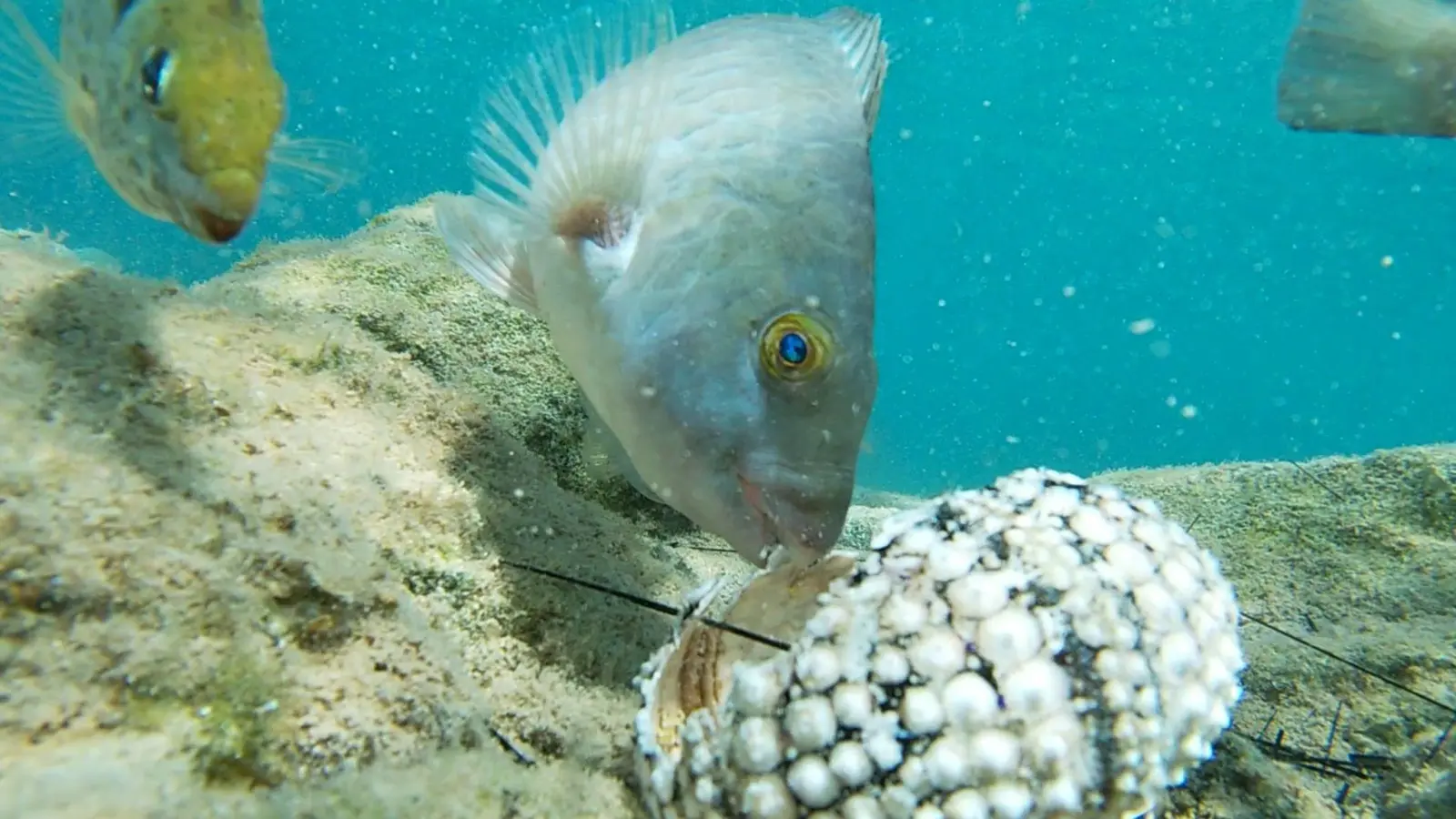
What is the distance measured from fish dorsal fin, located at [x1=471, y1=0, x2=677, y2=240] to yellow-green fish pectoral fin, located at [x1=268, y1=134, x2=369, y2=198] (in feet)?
1.75

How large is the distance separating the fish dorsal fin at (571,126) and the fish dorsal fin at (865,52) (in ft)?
2.57

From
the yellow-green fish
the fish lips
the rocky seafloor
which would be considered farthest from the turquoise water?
the yellow-green fish

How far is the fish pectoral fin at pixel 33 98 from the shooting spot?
2334 millimetres

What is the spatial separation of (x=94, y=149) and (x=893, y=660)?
8.09ft

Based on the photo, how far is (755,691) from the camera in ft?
5.55

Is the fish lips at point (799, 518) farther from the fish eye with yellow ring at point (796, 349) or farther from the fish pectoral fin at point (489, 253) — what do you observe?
the fish pectoral fin at point (489, 253)

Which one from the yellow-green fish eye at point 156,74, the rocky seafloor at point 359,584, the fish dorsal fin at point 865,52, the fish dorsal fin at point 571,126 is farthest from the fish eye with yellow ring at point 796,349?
the yellow-green fish eye at point 156,74

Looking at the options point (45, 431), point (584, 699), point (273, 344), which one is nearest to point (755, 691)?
point (584, 699)

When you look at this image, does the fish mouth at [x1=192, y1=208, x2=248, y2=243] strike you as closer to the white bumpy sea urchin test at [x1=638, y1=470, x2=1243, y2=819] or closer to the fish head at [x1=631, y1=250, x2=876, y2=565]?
the fish head at [x1=631, y1=250, x2=876, y2=565]

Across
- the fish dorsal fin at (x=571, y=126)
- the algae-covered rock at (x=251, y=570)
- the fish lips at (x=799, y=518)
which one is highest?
the fish dorsal fin at (x=571, y=126)

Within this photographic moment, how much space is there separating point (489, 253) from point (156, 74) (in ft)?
4.89

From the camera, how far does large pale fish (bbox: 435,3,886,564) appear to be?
2449 mm

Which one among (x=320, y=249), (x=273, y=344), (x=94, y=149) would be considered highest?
(x=320, y=249)

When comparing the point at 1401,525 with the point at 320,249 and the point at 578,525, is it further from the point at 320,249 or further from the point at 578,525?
the point at 320,249
